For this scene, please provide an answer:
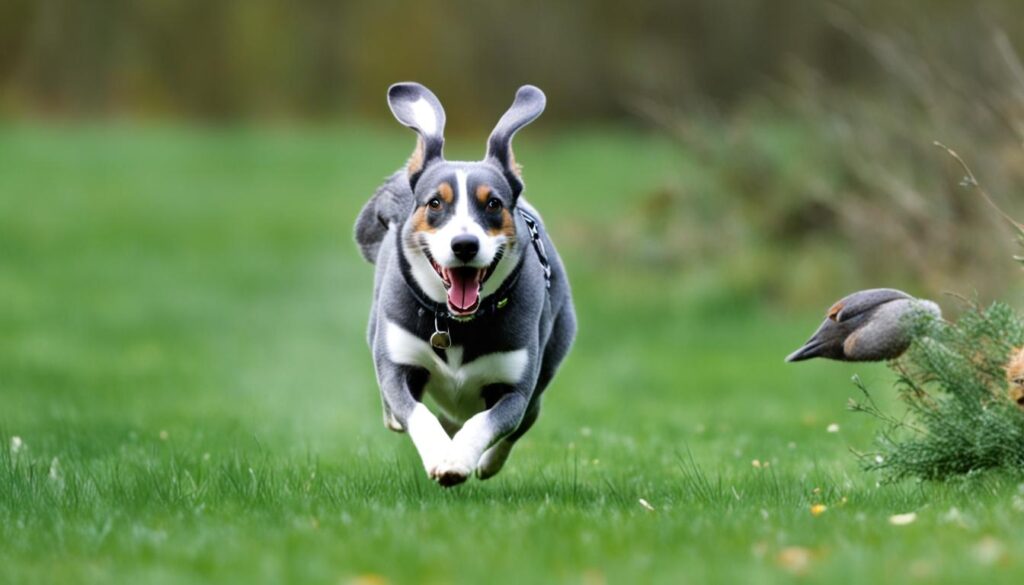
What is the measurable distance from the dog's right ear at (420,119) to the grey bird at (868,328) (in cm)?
157

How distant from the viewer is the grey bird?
5969 millimetres

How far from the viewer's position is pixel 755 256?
1559 cm

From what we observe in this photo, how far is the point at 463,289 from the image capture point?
5.66 metres

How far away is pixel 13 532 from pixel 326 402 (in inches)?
235

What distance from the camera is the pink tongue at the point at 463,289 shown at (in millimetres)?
5648

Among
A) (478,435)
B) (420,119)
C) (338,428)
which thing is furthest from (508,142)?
(338,428)

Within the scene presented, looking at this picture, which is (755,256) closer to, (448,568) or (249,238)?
(249,238)

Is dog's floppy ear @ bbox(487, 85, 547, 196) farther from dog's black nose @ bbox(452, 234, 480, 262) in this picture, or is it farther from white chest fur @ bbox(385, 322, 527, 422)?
white chest fur @ bbox(385, 322, 527, 422)

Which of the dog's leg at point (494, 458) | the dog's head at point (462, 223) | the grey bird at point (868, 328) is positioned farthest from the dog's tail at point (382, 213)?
the grey bird at point (868, 328)

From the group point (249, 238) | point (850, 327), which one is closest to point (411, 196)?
point (850, 327)

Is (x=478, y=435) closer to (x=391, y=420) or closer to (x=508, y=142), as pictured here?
(x=391, y=420)

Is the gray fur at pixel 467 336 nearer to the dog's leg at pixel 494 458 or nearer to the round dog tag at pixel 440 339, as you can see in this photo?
the round dog tag at pixel 440 339

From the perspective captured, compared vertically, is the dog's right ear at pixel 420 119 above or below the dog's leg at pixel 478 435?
above

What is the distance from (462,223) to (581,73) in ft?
76.5
